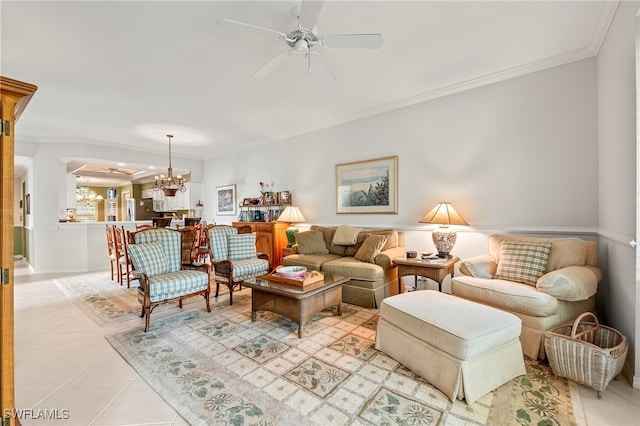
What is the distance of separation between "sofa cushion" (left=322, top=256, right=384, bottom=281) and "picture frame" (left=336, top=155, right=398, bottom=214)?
112cm

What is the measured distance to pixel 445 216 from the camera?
343 cm

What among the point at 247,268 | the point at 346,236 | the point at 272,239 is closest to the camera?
the point at 247,268

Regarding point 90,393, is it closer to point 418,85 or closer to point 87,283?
point 87,283

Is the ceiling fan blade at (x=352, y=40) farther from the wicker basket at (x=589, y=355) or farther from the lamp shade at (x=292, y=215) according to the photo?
the lamp shade at (x=292, y=215)

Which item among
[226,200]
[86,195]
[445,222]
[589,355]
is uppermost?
[86,195]

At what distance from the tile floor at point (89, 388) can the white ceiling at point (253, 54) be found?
283 centimetres

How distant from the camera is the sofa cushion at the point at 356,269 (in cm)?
344

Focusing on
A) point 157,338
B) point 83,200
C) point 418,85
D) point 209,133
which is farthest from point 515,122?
point 83,200

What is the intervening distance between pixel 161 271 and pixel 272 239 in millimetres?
2243

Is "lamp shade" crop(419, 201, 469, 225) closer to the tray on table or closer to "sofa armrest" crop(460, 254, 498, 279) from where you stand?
"sofa armrest" crop(460, 254, 498, 279)

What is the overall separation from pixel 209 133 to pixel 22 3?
3.48 meters

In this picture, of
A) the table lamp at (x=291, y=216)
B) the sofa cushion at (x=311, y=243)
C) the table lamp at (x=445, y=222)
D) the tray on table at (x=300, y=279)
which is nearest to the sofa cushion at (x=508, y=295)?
the table lamp at (x=445, y=222)

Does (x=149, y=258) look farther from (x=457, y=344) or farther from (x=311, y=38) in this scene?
(x=457, y=344)

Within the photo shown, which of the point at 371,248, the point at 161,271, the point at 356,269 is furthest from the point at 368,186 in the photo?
the point at 161,271
